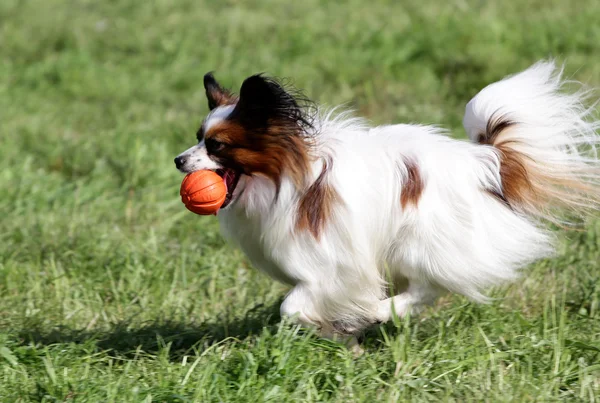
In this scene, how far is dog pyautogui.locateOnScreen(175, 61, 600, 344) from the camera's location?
13.3ft

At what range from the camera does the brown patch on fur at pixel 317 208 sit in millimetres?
4043

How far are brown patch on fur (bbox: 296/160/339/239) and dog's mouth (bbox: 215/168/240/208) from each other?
326 mm

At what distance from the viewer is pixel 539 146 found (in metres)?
4.34

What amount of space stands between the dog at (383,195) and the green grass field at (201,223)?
0.27 m

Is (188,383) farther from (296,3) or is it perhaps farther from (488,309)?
(296,3)

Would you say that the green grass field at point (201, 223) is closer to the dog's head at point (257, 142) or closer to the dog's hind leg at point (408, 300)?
the dog's hind leg at point (408, 300)

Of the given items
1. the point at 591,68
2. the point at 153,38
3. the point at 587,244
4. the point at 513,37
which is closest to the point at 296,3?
the point at 153,38

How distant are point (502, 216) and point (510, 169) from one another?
23cm

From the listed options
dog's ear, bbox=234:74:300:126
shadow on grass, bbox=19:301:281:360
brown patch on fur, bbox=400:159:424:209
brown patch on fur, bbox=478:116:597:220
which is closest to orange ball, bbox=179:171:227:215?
dog's ear, bbox=234:74:300:126

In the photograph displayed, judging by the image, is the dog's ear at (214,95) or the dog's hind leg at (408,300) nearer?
the dog's hind leg at (408,300)

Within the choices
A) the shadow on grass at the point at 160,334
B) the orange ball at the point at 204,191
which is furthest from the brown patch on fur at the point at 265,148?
the shadow on grass at the point at 160,334

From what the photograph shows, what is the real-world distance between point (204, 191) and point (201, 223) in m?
2.27

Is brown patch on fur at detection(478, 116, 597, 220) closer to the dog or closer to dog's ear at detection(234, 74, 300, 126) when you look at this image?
the dog

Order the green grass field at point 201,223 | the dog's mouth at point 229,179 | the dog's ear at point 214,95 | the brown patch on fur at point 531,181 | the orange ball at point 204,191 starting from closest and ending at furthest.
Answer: the green grass field at point 201,223
the orange ball at point 204,191
the dog's mouth at point 229,179
the brown patch on fur at point 531,181
the dog's ear at point 214,95
